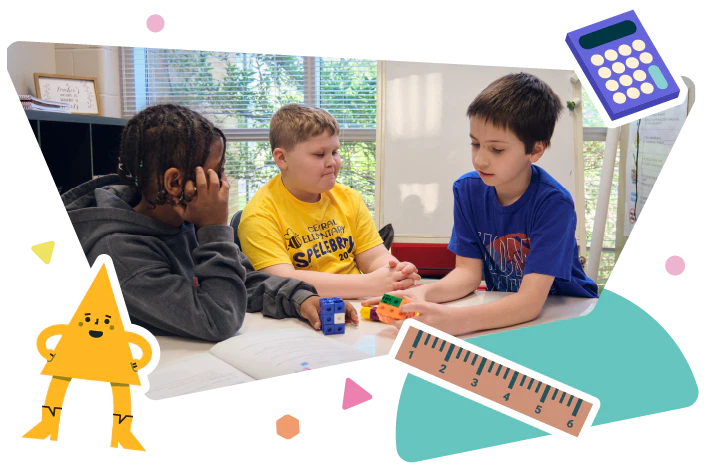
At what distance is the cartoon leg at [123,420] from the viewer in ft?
1.79

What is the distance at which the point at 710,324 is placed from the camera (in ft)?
1.95

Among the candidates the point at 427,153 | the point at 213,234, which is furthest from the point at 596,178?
the point at 213,234

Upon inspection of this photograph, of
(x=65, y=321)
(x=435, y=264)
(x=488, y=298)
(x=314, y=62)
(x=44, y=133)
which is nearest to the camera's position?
(x=65, y=321)

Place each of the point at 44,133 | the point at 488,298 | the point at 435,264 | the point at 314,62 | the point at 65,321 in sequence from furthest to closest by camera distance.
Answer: the point at 44,133
the point at 435,264
the point at 488,298
the point at 314,62
the point at 65,321

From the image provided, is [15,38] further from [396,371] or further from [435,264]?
[435,264]

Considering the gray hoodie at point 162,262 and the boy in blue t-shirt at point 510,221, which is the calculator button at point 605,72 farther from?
the gray hoodie at point 162,262

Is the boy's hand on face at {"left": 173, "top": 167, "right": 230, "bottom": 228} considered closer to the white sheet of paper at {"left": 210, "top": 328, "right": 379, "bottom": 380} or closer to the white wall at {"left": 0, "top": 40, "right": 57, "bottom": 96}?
the white sheet of paper at {"left": 210, "top": 328, "right": 379, "bottom": 380}

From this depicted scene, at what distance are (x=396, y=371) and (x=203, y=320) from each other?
30cm

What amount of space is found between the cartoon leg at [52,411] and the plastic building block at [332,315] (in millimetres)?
336

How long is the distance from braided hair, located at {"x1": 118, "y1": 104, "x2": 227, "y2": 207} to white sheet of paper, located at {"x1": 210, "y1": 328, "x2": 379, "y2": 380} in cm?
19

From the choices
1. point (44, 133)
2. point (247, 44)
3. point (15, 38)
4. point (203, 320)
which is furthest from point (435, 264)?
point (44, 133)

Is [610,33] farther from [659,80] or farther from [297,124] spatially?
[297,124]

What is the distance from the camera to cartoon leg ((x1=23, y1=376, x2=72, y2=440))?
0.55 meters

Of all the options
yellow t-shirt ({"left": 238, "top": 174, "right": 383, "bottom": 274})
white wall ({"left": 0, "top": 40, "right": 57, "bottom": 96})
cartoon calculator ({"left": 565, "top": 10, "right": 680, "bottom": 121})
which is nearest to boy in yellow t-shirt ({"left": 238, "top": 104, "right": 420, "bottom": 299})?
yellow t-shirt ({"left": 238, "top": 174, "right": 383, "bottom": 274})
